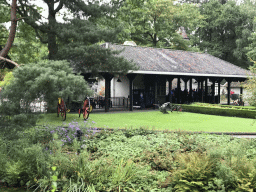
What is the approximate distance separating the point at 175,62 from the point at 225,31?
25948 mm

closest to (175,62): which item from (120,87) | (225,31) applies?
(120,87)

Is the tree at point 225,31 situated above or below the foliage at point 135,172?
above

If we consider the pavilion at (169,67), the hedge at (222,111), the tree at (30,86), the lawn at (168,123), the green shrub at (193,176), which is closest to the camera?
the green shrub at (193,176)

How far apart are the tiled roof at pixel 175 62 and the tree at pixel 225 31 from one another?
16.4 metres

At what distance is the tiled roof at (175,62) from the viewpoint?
71.7 feet

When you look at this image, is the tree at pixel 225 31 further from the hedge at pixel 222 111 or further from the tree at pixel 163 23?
the hedge at pixel 222 111

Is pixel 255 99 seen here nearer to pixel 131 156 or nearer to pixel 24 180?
pixel 131 156

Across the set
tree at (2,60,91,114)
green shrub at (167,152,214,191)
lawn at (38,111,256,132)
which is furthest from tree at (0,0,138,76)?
green shrub at (167,152,214,191)

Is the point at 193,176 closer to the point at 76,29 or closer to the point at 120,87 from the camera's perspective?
the point at 76,29

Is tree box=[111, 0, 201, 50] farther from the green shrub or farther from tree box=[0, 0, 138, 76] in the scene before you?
the green shrub

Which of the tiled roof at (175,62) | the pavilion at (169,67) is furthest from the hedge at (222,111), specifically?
the tiled roof at (175,62)

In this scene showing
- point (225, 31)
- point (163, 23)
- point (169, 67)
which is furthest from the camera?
point (225, 31)

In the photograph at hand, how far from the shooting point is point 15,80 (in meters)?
8.52

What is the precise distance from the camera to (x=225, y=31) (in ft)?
149
